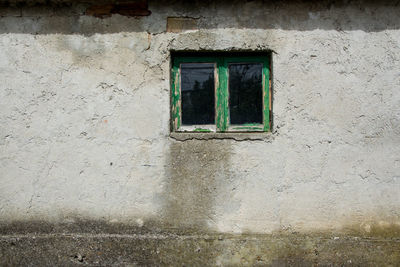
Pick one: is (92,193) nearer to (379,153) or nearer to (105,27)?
(105,27)

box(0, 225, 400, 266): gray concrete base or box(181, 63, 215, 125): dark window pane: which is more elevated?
box(181, 63, 215, 125): dark window pane

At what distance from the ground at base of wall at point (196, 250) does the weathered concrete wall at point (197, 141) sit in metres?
0.13

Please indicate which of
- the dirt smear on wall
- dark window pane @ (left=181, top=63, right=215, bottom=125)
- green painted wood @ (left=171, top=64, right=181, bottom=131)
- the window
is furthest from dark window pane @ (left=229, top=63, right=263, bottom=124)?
green painted wood @ (left=171, top=64, right=181, bottom=131)

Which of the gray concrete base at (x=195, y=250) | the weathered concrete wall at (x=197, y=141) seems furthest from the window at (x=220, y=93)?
the gray concrete base at (x=195, y=250)

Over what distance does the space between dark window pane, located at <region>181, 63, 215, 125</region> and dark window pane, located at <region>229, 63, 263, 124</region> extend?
216 mm

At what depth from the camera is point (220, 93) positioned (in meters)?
3.25

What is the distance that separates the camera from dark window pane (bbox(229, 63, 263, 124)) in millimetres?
3244

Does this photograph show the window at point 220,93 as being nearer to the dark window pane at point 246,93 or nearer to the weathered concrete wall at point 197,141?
the dark window pane at point 246,93

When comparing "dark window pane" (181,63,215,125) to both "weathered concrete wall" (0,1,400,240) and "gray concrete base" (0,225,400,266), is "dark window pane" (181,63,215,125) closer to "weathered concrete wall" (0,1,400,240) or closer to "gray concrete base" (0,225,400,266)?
"weathered concrete wall" (0,1,400,240)

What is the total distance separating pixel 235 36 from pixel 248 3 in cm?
32

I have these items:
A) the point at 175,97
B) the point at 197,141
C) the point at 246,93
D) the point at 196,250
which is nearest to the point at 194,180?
the point at 197,141

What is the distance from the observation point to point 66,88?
10.1 ft

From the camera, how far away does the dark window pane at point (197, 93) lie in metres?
3.25

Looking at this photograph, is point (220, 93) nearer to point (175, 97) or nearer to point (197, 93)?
point (197, 93)
